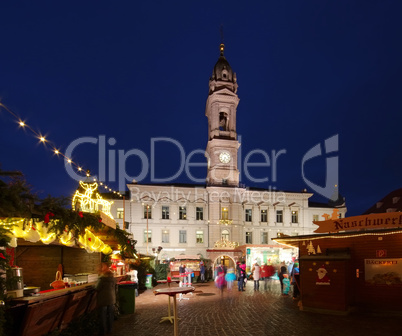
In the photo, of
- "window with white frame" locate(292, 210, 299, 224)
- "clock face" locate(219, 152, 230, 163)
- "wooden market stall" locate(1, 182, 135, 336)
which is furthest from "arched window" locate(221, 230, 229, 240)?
"wooden market stall" locate(1, 182, 135, 336)

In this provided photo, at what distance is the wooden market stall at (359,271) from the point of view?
1118 centimetres

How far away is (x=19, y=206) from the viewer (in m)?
5.63

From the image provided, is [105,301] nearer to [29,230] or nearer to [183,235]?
[29,230]

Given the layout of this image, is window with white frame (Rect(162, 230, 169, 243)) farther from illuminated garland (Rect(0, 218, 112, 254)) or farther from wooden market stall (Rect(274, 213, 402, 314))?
illuminated garland (Rect(0, 218, 112, 254))

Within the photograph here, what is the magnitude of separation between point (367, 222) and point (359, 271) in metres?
1.82

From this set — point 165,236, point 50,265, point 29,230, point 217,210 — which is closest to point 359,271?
point 29,230

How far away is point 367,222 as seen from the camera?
39.3 feet

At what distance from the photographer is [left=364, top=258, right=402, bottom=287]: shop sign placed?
1127cm

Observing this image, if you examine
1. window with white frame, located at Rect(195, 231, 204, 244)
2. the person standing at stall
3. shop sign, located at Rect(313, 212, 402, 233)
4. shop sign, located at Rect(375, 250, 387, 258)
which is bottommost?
window with white frame, located at Rect(195, 231, 204, 244)

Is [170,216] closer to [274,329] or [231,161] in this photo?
[231,161]

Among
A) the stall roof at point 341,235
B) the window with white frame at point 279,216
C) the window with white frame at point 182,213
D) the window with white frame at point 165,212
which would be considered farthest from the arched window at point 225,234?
the stall roof at point 341,235

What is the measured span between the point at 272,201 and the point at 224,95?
1554 centimetres

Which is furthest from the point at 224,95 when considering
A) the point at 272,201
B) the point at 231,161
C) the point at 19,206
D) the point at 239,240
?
the point at 19,206

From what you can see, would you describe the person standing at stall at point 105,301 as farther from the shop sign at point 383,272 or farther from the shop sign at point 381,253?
the shop sign at point 381,253
